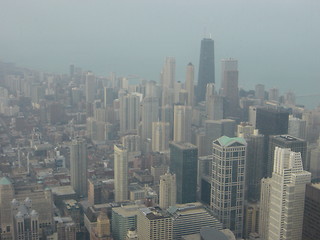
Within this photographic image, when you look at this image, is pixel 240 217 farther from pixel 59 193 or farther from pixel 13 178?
pixel 13 178

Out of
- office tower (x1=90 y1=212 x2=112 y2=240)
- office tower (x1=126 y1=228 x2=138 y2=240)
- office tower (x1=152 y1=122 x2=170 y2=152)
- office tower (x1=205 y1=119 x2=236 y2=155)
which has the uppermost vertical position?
office tower (x1=205 y1=119 x2=236 y2=155)

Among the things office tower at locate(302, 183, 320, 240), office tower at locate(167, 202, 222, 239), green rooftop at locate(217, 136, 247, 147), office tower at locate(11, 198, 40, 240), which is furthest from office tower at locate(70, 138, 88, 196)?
office tower at locate(302, 183, 320, 240)

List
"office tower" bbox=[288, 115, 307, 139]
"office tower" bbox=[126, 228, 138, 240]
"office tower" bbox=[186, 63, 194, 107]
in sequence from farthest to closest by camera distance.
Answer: "office tower" bbox=[186, 63, 194, 107]
"office tower" bbox=[288, 115, 307, 139]
"office tower" bbox=[126, 228, 138, 240]

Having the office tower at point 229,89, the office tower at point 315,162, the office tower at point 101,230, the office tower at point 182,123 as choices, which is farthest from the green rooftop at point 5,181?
the office tower at point 229,89

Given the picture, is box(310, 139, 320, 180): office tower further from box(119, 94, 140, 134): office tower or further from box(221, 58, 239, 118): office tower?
box(119, 94, 140, 134): office tower

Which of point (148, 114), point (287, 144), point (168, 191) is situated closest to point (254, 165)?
point (287, 144)

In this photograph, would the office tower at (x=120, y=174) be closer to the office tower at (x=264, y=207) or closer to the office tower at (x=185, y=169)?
the office tower at (x=185, y=169)

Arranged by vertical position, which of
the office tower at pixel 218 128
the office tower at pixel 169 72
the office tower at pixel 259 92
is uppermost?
the office tower at pixel 169 72
